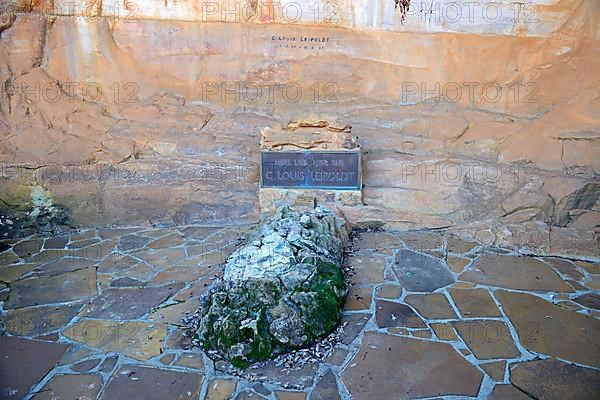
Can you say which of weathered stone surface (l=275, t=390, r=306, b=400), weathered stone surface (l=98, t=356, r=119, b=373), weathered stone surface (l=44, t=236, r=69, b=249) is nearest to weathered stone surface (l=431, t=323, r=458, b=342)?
weathered stone surface (l=275, t=390, r=306, b=400)

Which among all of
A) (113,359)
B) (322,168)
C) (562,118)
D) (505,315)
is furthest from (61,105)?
(562,118)

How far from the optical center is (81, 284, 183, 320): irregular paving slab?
12.3 feet

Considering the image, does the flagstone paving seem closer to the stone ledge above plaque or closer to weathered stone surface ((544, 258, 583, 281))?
weathered stone surface ((544, 258, 583, 281))

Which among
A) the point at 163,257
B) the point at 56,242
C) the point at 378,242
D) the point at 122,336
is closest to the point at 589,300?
the point at 378,242

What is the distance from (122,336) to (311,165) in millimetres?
3011

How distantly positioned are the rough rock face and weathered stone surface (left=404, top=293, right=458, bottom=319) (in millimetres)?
654

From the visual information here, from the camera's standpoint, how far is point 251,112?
631 cm

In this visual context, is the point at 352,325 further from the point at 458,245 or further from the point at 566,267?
the point at 566,267

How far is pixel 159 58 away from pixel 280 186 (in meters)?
2.56

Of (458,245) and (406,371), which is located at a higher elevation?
(458,245)

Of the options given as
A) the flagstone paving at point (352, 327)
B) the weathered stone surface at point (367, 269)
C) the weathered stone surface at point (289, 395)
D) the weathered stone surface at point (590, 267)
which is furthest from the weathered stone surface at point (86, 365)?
the weathered stone surface at point (590, 267)

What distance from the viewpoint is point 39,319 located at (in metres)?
3.70

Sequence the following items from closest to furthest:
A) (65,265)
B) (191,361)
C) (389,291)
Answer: (191,361), (389,291), (65,265)

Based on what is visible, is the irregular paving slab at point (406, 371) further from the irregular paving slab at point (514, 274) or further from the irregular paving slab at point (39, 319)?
the irregular paving slab at point (39, 319)
